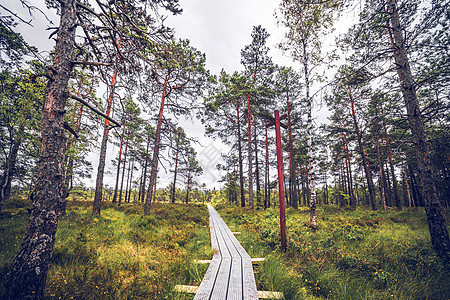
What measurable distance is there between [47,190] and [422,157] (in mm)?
9581

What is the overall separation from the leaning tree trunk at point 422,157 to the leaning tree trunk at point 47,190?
8652 mm

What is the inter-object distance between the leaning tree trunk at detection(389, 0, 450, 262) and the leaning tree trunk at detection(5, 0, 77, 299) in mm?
8652

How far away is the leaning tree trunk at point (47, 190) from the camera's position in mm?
2246

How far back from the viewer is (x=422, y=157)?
5238 mm

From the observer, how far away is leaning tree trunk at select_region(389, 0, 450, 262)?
488 centimetres

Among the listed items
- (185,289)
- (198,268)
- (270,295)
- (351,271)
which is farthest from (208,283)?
(351,271)

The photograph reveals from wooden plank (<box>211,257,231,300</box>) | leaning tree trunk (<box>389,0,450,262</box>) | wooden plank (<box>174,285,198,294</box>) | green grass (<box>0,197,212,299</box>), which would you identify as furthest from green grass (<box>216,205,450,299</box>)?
green grass (<box>0,197,212,299</box>)

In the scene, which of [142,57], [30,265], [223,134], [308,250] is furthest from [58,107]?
[223,134]

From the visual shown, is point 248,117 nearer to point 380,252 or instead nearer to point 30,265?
point 380,252

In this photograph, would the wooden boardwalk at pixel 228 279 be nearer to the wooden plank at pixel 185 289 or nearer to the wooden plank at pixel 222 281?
the wooden plank at pixel 222 281

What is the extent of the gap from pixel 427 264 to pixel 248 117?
11823 mm

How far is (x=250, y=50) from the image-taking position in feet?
46.3

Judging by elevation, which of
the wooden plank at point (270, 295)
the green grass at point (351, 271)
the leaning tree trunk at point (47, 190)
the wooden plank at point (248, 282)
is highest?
the leaning tree trunk at point (47, 190)

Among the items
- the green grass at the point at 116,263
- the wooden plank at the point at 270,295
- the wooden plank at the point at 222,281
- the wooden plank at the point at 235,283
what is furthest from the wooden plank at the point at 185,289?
the wooden plank at the point at 270,295
